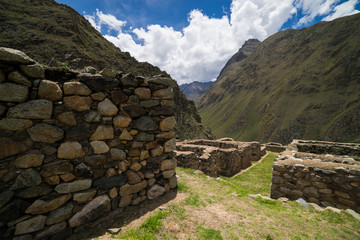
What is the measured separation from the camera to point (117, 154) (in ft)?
12.7

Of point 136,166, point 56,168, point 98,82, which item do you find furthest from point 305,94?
point 56,168

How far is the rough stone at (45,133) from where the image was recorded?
2.91 meters

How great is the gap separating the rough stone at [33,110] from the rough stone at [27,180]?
3.40 feet

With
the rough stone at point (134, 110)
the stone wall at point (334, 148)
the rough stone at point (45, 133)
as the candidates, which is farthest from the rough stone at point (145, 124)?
the stone wall at point (334, 148)

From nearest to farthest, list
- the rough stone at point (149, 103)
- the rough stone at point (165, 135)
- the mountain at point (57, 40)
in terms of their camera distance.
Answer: the rough stone at point (149, 103), the rough stone at point (165, 135), the mountain at point (57, 40)

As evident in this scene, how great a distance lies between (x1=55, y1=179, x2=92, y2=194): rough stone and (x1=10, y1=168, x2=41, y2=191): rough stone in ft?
1.29

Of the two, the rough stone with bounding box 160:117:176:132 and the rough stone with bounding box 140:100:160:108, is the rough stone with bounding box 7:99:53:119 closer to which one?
the rough stone with bounding box 140:100:160:108

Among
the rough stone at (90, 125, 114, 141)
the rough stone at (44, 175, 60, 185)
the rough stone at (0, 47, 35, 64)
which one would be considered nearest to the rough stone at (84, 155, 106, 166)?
the rough stone at (90, 125, 114, 141)

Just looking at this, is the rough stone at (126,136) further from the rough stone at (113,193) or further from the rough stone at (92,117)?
the rough stone at (113,193)

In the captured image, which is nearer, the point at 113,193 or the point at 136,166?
the point at 113,193

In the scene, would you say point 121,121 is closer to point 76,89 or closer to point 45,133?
point 76,89

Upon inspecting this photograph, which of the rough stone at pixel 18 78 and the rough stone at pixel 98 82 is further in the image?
the rough stone at pixel 98 82

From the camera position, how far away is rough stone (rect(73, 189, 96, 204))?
3.32m

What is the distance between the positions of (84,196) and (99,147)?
1.13m
